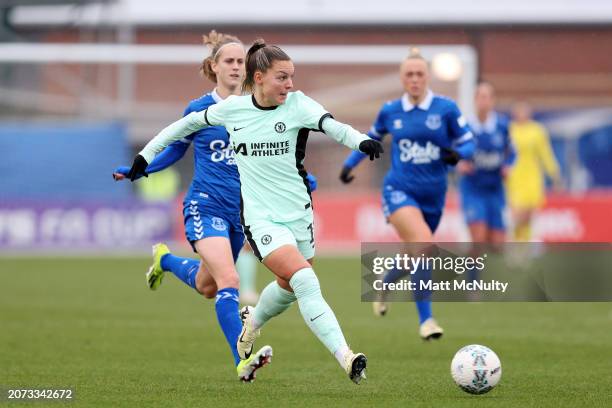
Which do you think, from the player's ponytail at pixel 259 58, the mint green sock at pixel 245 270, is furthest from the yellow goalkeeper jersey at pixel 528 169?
the player's ponytail at pixel 259 58

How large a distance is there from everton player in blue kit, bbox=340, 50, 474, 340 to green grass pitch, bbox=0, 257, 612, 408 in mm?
1074

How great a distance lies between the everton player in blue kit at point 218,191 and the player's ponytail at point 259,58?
0.95 meters

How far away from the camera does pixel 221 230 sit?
888 cm

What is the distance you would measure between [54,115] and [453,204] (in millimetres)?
9416

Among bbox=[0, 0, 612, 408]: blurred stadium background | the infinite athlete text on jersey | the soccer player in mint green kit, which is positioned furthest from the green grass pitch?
the infinite athlete text on jersey

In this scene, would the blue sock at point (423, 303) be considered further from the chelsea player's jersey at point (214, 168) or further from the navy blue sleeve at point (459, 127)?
the chelsea player's jersey at point (214, 168)

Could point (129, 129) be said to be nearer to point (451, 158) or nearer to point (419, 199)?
point (419, 199)

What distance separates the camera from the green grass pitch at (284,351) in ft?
25.2

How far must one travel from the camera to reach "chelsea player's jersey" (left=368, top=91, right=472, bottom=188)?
37.1ft

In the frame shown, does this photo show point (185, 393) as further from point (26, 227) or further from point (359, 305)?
point (26, 227)

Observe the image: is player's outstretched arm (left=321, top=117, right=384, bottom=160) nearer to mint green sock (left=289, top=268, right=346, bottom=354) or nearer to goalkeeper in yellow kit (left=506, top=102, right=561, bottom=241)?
mint green sock (left=289, top=268, right=346, bottom=354)

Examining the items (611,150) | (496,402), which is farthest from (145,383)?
(611,150)

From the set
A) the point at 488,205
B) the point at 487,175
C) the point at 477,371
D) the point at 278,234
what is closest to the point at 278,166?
the point at 278,234

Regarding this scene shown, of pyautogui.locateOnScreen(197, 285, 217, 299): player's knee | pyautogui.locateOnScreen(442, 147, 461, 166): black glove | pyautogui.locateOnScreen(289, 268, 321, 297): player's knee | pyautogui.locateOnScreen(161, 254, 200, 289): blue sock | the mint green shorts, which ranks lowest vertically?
pyautogui.locateOnScreen(197, 285, 217, 299): player's knee
